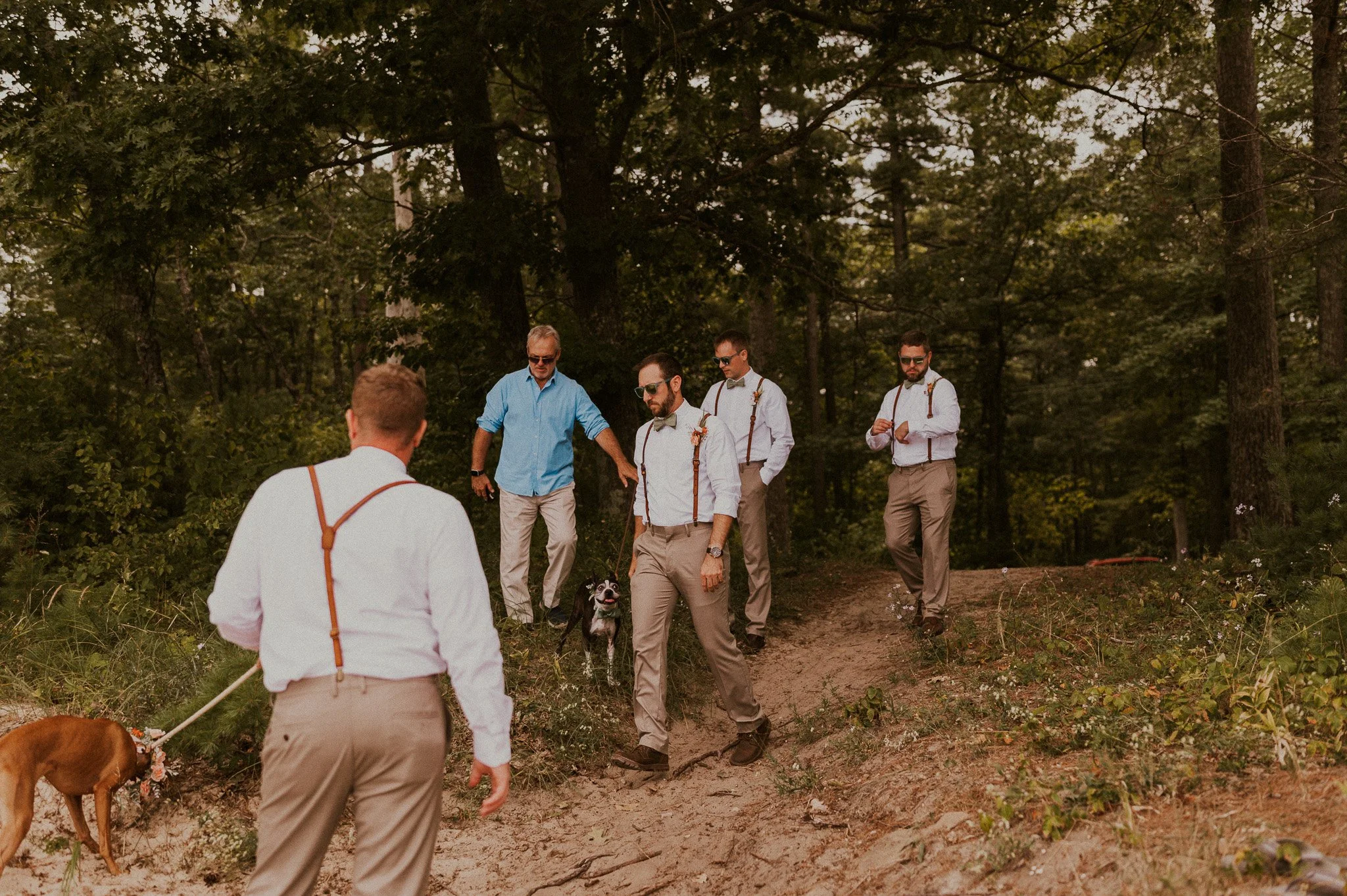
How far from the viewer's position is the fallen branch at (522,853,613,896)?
5270mm

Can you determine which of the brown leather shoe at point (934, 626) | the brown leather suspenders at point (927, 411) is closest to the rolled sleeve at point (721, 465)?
the brown leather suspenders at point (927, 411)

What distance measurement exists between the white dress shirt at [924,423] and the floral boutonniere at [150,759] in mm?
5547

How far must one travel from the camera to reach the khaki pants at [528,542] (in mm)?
8180

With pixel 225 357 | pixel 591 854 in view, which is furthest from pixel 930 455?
pixel 225 357

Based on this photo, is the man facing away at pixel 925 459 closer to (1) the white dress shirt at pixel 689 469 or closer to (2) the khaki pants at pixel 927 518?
(2) the khaki pants at pixel 927 518

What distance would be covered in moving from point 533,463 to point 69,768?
4.02 m

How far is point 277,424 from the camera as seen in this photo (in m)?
11.6

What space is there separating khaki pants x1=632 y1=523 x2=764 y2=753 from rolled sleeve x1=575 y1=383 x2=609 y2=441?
5.18 feet

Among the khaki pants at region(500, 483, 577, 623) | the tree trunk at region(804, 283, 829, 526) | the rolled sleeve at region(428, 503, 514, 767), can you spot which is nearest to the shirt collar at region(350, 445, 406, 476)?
the rolled sleeve at region(428, 503, 514, 767)

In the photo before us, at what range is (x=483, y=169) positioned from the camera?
471 inches

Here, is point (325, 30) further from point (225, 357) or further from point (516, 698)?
point (225, 357)

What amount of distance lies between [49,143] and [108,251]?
3.51 feet

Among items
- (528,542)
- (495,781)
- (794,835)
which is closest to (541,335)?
(528,542)

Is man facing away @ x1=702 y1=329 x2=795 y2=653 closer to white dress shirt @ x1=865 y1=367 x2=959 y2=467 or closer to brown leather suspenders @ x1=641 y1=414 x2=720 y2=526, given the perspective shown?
white dress shirt @ x1=865 y1=367 x2=959 y2=467
